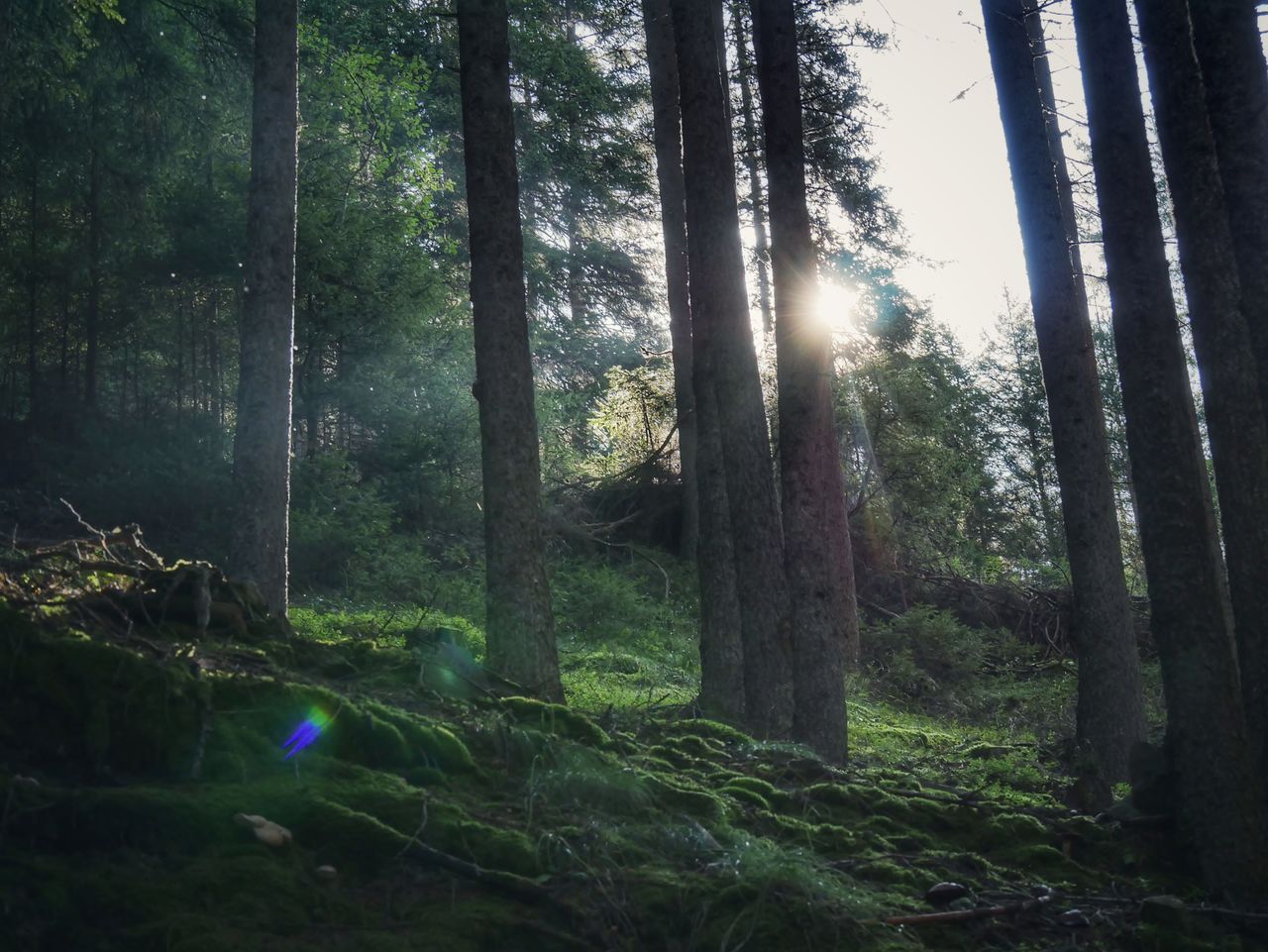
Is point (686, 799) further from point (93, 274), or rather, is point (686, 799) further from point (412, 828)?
point (93, 274)

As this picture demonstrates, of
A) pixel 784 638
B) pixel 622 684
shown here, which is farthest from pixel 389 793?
pixel 622 684

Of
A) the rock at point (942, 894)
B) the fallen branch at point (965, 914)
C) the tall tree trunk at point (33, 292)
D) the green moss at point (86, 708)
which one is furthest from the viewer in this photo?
the tall tree trunk at point (33, 292)

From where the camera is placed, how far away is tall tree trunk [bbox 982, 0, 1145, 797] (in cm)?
1017

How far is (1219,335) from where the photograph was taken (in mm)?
6910

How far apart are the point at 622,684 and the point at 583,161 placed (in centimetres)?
1565

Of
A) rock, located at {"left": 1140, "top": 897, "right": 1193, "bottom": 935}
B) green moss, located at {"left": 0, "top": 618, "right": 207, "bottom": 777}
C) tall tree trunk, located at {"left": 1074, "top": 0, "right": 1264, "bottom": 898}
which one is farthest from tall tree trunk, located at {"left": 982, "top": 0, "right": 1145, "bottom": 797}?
green moss, located at {"left": 0, "top": 618, "right": 207, "bottom": 777}

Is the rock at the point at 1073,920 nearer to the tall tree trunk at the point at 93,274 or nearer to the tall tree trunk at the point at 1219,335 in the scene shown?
the tall tree trunk at the point at 1219,335

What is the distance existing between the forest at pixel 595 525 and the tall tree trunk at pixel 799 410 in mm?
40

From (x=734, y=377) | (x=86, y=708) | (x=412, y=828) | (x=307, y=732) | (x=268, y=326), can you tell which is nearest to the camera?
(x=86, y=708)

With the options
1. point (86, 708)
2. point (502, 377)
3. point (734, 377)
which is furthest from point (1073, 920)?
point (502, 377)

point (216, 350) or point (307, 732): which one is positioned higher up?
point (216, 350)

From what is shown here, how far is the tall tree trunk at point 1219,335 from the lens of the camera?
6.60 meters

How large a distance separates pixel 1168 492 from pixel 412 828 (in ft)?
16.8

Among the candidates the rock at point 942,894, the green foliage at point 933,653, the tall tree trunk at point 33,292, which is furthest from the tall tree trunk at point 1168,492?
the tall tree trunk at point 33,292
